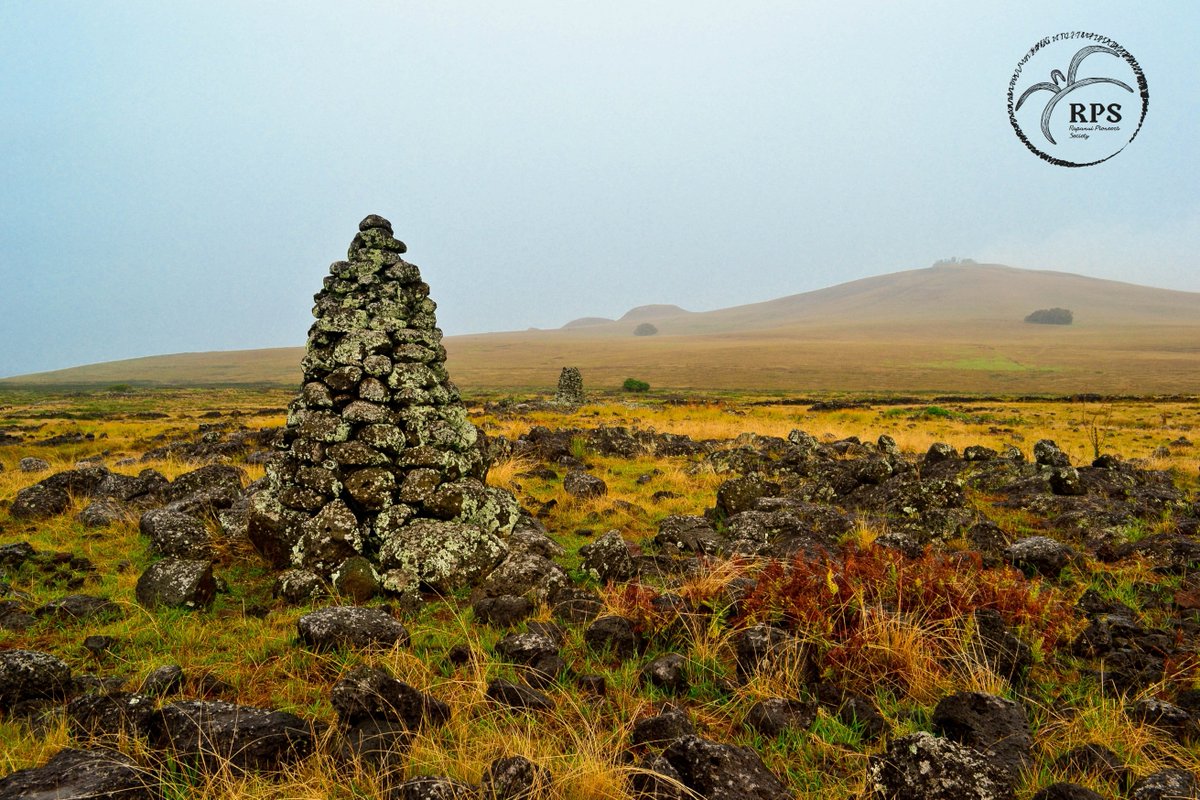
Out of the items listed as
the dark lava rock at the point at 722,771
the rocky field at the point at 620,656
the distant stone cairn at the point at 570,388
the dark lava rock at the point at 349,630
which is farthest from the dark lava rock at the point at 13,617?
the distant stone cairn at the point at 570,388

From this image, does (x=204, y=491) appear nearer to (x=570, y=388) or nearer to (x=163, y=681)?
(x=163, y=681)

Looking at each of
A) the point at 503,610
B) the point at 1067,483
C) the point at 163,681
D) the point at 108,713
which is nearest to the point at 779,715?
the point at 503,610

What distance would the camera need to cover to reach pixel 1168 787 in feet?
10.8

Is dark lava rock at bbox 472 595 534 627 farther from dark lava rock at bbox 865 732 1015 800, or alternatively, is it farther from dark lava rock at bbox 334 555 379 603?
dark lava rock at bbox 865 732 1015 800

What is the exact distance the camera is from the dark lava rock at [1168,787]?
3.22m

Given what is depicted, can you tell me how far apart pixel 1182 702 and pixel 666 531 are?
583cm

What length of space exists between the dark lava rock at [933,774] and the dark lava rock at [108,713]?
4552 millimetres

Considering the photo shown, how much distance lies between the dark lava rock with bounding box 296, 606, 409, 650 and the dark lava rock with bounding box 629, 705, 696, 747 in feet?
7.71

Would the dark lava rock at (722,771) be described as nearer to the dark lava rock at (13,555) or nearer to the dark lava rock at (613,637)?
the dark lava rock at (613,637)

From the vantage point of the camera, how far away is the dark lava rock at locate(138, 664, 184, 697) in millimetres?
4633

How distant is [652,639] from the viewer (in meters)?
5.61

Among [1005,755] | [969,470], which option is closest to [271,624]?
[1005,755]

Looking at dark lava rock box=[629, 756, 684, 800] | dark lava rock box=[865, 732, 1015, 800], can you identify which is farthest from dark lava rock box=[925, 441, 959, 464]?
dark lava rock box=[629, 756, 684, 800]

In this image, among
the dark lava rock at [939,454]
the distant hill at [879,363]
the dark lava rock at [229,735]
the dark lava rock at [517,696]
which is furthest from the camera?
the distant hill at [879,363]
